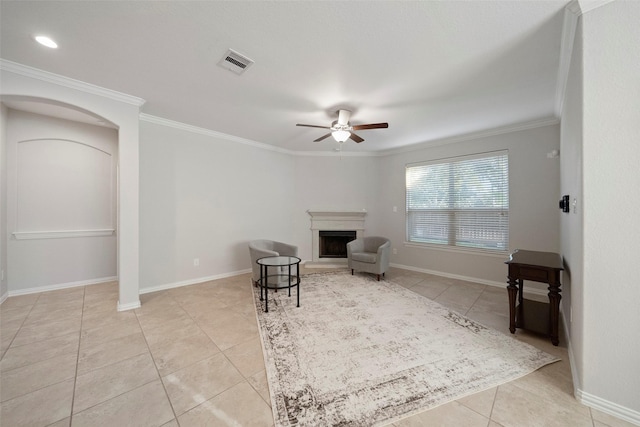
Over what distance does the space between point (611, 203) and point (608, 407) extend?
1.28m

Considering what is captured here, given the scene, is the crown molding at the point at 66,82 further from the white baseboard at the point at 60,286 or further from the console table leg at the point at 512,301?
the console table leg at the point at 512,301

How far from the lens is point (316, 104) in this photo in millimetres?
3008

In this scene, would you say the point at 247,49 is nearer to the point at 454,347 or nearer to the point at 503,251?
the point at 454,347

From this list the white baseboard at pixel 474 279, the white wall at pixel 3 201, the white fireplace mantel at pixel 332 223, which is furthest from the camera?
the white fireplace mantel at pixel 332 223

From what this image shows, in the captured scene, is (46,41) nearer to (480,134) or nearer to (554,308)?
(554,308)

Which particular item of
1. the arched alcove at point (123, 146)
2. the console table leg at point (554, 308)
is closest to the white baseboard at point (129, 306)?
the arched alcove at point (123, 146)

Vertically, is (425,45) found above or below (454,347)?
above

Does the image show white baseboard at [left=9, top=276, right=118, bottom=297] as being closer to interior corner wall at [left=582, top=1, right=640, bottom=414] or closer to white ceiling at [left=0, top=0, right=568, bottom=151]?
white ceiling at [left=0, top=0, right=568, bottom=151]

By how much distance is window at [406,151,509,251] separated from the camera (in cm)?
400

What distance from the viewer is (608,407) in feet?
4.80

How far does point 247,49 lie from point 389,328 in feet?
9.95

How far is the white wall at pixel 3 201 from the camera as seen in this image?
3096mm

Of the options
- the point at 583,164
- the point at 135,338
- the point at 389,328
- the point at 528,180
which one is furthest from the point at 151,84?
the point at 528,180

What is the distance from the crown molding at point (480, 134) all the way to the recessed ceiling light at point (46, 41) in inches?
201
